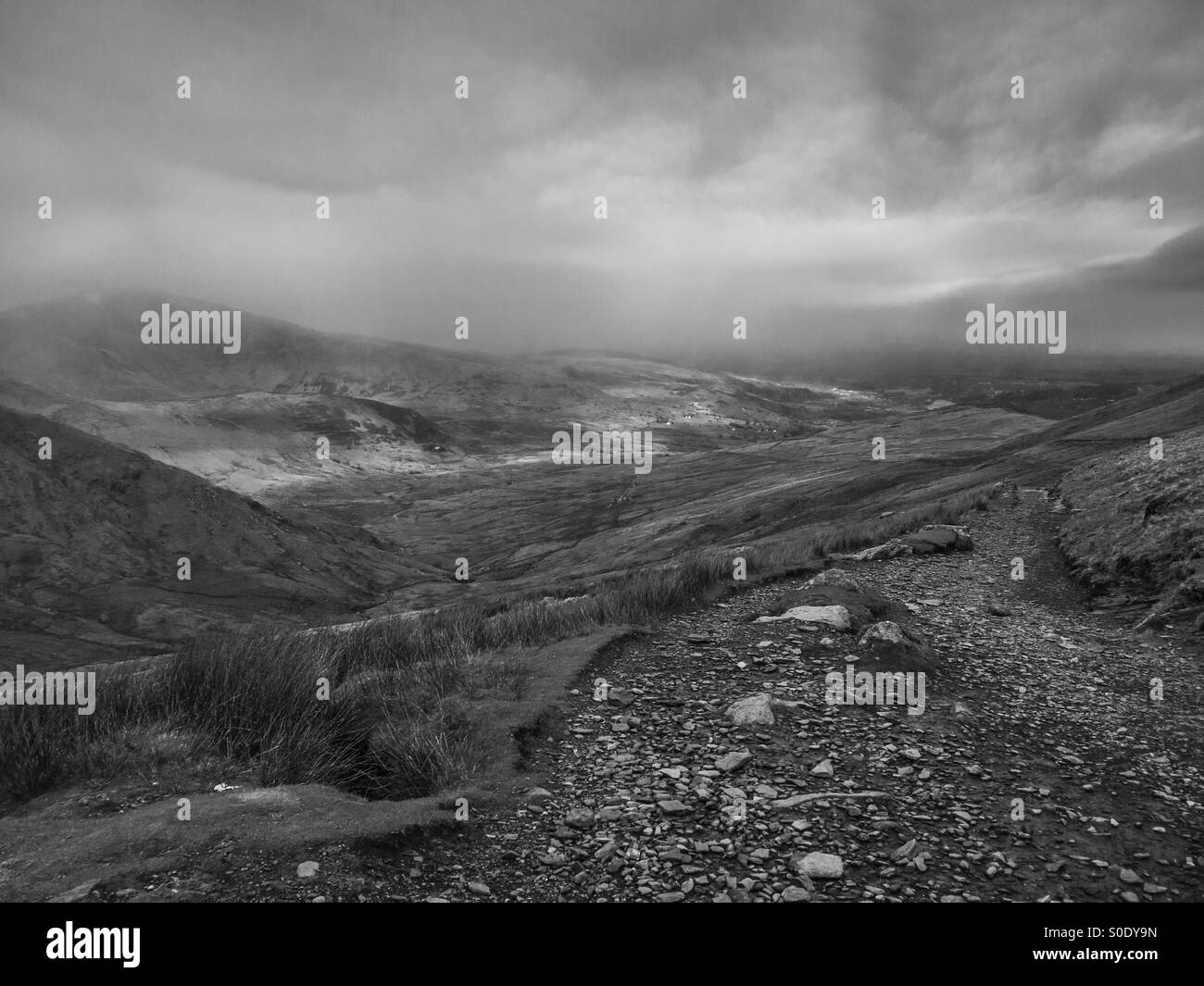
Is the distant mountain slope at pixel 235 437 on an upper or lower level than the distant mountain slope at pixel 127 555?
upper

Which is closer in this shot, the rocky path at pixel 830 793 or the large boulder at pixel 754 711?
the rocky path at pixel 830 793

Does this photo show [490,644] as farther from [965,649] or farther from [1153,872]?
[1153,872]

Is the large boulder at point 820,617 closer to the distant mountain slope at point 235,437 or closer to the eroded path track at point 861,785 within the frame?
the eroded path track at point 861,785

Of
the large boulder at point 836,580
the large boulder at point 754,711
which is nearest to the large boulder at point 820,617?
the large boulder at point 836,580

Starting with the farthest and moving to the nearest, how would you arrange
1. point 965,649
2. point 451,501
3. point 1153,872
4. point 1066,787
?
point 451,501 < point 965,649 < point 1066,787 < point 1153,872

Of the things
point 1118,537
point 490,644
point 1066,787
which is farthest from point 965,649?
point 1118,537

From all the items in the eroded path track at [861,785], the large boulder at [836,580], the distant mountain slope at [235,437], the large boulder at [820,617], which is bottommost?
the eroded path track at [861,785]

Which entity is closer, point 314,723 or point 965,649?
point 314,723

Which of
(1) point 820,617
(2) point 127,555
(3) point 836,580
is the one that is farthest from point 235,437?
(1) point 820,617
